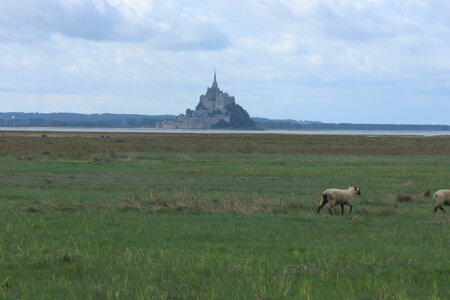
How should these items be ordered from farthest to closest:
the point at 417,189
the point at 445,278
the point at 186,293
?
1. the point at 417,189
2. the point at 445,278
3. the point at 186,293

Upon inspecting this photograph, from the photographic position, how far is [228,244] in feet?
38.8

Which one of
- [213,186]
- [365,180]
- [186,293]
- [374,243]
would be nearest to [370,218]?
[374,243]

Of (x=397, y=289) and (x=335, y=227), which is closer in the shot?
(x=397, y=289)

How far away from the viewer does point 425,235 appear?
13.1 m

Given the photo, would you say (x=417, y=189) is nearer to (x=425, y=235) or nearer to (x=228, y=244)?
(x=425, y=235)

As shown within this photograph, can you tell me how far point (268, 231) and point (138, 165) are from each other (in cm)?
2655

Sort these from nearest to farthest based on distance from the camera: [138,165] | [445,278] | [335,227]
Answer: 1. [445,278]
2. [335,227]
3. [138,165]

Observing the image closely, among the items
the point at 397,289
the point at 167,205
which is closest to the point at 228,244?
the point at 397,289

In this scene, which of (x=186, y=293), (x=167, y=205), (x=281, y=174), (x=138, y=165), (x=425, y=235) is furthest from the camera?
(x=138, y=165)

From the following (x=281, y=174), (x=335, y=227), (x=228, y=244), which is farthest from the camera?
(x=281, y=174)

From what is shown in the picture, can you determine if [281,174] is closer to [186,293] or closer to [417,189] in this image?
[417,189]

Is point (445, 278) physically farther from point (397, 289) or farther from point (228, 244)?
point (228, 244)

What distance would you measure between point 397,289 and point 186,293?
3.46 meters

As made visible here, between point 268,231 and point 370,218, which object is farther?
point 370,218
